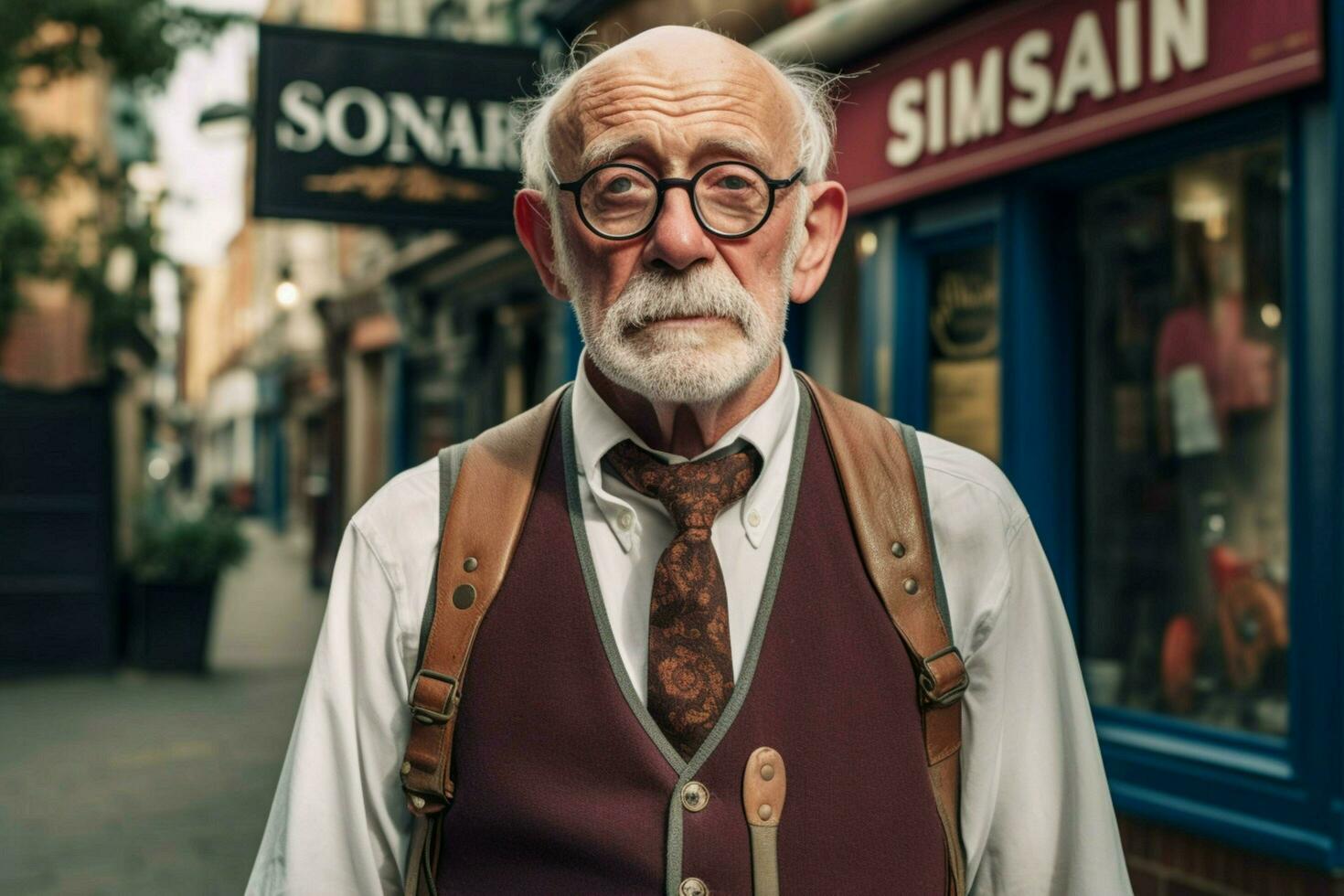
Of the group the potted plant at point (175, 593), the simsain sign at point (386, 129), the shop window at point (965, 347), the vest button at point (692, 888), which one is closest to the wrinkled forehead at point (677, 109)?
the vest button at point (692, 888)

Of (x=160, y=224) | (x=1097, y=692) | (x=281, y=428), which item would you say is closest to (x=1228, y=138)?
(x=1097, y=692)

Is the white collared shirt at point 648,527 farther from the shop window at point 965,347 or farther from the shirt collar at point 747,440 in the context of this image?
the shop window at point 965,347

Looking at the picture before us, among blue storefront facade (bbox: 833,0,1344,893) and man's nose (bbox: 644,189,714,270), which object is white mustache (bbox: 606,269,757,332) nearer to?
man's nose (bbox: 644,189,714,270)

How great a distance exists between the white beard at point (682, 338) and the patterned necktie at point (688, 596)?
99 millimetres

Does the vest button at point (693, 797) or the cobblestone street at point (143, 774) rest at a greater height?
the vest button at point (693, 797)

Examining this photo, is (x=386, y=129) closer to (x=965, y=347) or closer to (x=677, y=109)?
(x=965, y=347)

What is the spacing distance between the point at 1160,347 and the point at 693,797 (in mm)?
3721

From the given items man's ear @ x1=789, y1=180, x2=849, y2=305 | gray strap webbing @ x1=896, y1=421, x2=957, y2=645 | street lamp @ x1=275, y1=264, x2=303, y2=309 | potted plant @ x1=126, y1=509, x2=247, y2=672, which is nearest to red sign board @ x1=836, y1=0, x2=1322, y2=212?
man's ear @ x1=789, y1=180, x2=849, y2=305

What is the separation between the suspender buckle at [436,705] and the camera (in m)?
1.73

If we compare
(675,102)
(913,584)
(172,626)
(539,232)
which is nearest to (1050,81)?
(539,232)

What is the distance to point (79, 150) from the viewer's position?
437 inches

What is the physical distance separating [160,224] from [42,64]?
146 centimetres

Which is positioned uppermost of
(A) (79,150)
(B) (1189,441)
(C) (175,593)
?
(A) (79,150)

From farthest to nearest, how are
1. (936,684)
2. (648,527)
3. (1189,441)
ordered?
(1189,441) → (648,527) → (936,684)
